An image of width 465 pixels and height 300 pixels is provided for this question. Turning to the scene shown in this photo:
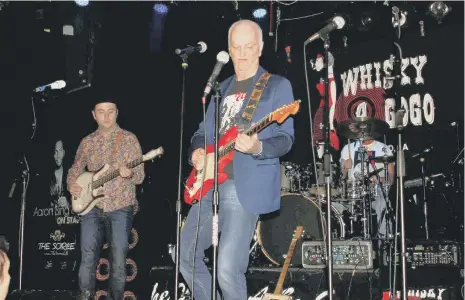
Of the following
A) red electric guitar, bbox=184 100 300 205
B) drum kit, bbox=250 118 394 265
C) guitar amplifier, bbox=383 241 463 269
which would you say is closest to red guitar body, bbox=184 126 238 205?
red electric guitar, bbox=184 100 300 205

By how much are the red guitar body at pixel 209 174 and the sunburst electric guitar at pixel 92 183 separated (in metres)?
1.78

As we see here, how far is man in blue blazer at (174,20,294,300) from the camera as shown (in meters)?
3.64

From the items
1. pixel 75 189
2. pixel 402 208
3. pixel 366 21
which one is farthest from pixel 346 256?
pixel 366 21

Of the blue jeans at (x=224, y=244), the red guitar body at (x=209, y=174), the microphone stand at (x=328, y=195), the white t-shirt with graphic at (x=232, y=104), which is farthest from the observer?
the white t-shirt with graphic at (x=232, y=104)

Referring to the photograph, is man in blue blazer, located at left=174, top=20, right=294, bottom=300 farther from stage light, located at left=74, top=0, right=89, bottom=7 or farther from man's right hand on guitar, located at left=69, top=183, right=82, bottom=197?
stage light, located at left=74, top=0, right=89, bottom=7

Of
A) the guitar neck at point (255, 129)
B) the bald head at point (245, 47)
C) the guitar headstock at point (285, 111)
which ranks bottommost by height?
the guitar neck at point (255, 129)

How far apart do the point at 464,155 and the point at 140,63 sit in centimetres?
438

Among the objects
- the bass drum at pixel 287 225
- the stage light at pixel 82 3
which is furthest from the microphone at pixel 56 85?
the bass drum at pixel 287 225

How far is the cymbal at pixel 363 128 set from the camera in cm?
586

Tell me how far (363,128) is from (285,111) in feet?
8.14

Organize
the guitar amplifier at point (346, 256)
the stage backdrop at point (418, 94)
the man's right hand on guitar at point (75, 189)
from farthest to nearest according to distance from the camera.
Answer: the stage backdrop at point (418, 94)
the man's right hand on guitar at point (75, 189)
the guitar amplifier at point (346, 256)

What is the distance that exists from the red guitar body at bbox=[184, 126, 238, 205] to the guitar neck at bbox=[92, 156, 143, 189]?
1966 mm

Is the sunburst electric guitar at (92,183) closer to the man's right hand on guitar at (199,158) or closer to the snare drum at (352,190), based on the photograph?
the man's right hand on guitar at (199,158)

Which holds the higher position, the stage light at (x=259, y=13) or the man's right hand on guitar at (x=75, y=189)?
the stage light at (x=259, y=13)
